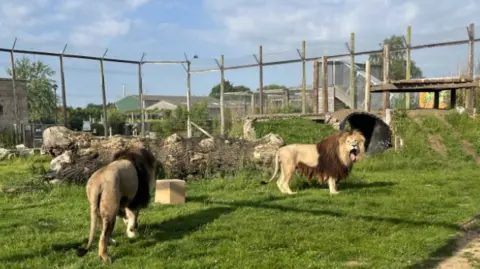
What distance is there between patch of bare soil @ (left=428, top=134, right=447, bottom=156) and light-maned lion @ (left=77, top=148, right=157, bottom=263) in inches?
405

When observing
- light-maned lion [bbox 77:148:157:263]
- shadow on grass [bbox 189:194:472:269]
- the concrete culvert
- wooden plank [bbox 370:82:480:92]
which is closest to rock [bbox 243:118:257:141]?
the concrete culvert

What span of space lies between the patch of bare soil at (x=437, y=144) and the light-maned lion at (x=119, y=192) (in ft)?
33.8

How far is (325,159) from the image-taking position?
937 cm

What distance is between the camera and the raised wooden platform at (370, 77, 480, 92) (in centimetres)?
1443

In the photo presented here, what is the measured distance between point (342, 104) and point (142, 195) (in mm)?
21541

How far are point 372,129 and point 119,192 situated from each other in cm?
1209

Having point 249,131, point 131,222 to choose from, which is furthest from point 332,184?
point 249,131

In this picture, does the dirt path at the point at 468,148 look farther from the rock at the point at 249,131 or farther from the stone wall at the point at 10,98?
the stone wall at the point at 10,98

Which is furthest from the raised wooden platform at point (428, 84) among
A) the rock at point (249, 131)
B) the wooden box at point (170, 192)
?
the wooden box at point (170, 192)

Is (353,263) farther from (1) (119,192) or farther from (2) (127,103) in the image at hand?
(2) (127,103)

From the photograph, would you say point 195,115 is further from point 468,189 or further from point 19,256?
point 19,256

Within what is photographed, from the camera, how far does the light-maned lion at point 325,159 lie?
9.20 metres

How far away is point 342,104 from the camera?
86.4 feet

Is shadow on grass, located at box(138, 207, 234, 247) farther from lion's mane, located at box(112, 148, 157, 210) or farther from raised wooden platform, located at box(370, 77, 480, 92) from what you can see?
raised wooden platform, located at box(370, 77, 480, 92)
